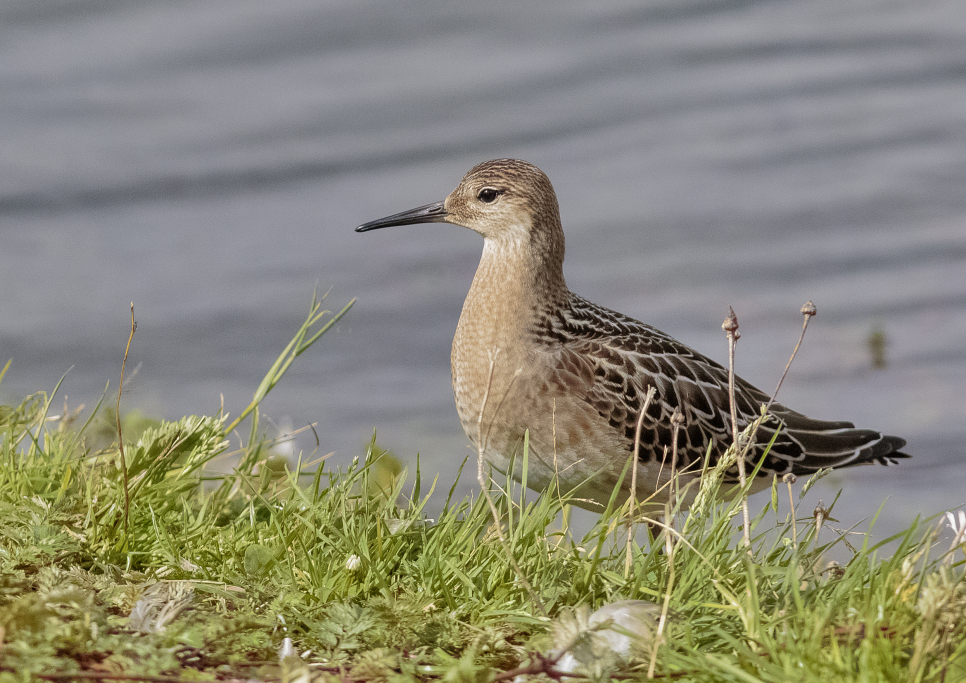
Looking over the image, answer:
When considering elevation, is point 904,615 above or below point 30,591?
above

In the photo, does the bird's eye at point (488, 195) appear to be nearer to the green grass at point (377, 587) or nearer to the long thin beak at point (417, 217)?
the long thin beak at point (417, 217)

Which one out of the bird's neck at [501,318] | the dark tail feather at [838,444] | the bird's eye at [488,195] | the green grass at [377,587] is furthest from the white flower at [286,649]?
the dark tail feather at [838,444]

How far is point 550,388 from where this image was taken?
519 cm

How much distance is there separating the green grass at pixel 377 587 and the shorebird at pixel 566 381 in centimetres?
93

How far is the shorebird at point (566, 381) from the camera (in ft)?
16.7

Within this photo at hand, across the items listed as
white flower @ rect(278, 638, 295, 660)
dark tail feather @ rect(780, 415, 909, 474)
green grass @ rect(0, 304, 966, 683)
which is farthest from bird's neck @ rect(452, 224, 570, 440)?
white flower @ rect(278, 638, 295, 660)

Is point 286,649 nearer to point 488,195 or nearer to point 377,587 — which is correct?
point 377,587

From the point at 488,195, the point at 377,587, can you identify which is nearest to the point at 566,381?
the point at 488,195

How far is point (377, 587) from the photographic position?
3631mm

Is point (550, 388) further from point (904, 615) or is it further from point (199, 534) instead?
point (904, 615)

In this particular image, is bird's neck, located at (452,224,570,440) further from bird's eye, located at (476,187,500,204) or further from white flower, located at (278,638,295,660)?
white flower, located at (278,638,295,660)

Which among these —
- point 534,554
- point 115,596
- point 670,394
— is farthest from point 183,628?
point 670,394

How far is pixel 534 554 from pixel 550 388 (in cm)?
160

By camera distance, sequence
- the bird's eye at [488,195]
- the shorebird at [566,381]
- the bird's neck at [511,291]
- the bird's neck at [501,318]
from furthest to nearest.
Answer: the bird's eye at [488,195]
the bird's neck at [511,291]
the bird's neck at [501,318]
the shorebird at [566,381]
